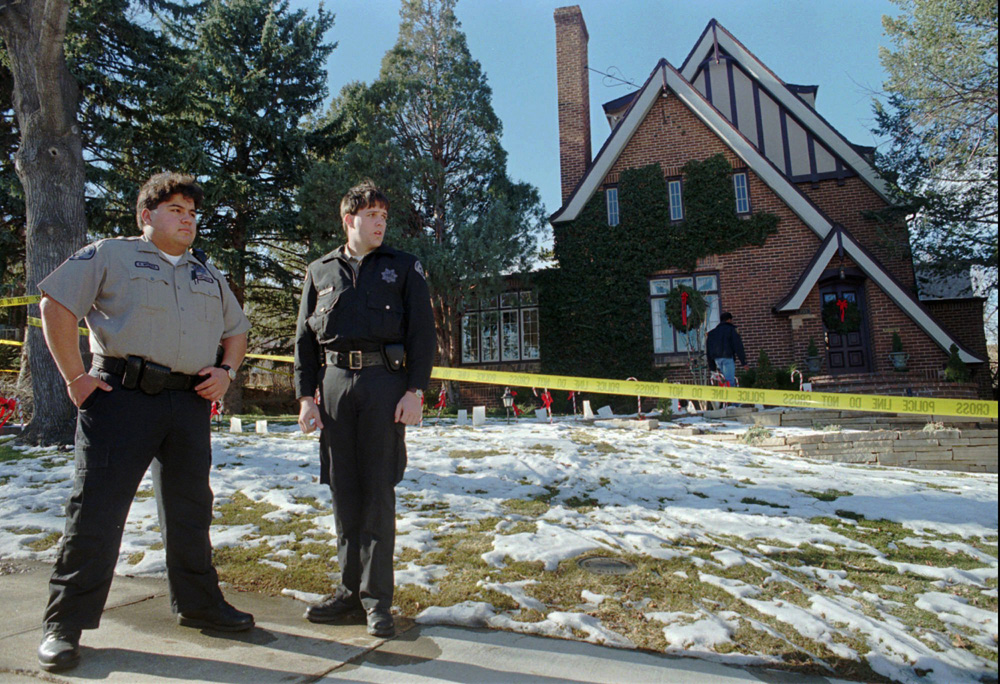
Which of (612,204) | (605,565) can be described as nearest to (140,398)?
(605,565)

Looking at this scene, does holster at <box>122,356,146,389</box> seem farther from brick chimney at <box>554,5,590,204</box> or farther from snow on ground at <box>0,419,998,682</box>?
brick chimney at <box>554,5,590,204</box>

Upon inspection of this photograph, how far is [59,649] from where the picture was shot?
2453 millimetres

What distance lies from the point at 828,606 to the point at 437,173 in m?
15.7

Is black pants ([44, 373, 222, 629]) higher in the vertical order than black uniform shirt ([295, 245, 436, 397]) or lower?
lower

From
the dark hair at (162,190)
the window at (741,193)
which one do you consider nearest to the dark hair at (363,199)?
the dark hair at (162,190)

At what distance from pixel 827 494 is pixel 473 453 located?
11.5 feet

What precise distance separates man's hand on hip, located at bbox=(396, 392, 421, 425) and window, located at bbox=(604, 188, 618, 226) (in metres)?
16.0

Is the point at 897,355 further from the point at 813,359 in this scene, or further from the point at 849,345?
the point at 813,359

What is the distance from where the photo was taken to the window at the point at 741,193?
17.5m

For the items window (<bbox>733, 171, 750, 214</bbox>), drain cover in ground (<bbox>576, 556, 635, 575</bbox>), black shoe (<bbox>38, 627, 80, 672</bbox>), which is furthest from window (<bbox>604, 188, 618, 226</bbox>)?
black shoe (<bbox>38, 627, 80, 672</bbox>)

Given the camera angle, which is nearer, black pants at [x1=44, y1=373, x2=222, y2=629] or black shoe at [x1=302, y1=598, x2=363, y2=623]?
black pants at [x1=44, y1=373, x2=222, y2=629]

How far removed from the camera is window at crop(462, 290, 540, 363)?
18703 millimetres

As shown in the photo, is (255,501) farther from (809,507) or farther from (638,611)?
(809,507)

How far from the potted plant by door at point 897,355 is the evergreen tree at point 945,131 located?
2537 millimetres
